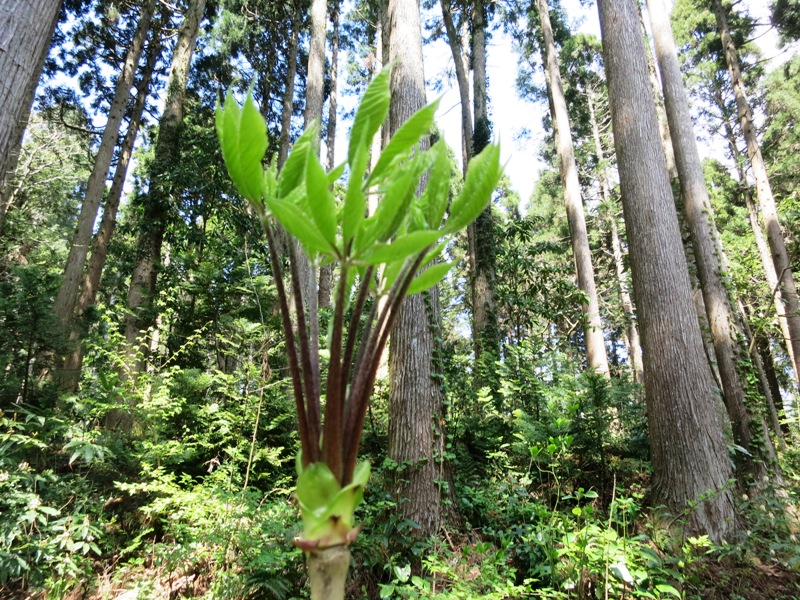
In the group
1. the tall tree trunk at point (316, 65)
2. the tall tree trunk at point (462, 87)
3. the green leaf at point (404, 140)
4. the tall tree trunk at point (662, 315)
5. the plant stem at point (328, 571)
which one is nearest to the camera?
the plant stem at point (328, 571)

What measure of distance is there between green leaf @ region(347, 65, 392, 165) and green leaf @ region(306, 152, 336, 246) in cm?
7

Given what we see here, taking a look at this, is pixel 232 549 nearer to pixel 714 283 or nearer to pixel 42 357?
pixel 42 357

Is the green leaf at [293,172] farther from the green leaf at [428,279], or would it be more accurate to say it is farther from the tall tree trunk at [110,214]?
the tall tree trunk at [110,214]

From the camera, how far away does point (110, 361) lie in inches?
211

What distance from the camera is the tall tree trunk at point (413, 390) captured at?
3.45m

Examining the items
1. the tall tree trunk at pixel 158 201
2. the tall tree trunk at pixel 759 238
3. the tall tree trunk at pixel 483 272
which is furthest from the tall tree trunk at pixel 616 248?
the tall tree trunk at pixel 158 201

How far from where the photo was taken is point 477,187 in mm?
517

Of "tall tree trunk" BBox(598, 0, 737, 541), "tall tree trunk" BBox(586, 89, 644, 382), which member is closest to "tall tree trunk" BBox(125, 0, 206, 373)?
"tall tree trunk" BBox(598, 0, 737, 541)

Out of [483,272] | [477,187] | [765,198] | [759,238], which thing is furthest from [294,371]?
[759,238]

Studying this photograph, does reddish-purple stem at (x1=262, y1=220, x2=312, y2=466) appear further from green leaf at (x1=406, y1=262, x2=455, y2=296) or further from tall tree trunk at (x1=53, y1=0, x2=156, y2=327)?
tall tree trunk at (x1=53, y1=0, x2=156, y2=327)

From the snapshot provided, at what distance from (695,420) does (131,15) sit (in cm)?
1566

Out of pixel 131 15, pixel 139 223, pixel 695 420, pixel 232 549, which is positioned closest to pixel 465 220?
pixel 232 549

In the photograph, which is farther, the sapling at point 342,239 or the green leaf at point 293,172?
the green leaf at point 293,172

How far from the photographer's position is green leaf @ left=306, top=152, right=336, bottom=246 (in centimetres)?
44
